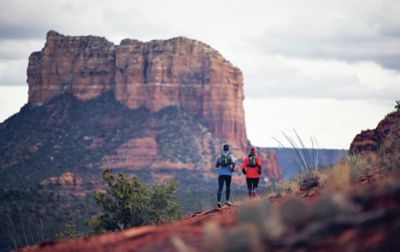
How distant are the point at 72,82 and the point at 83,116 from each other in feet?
30.9

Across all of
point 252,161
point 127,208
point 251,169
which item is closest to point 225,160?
point 252,161

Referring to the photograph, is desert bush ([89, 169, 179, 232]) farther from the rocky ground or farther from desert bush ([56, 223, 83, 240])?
the rocky ground

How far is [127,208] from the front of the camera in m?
30.8

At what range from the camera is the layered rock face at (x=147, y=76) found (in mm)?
121188

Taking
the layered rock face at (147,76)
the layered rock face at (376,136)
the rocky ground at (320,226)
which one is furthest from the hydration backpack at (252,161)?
the layered rock face at (147,76)

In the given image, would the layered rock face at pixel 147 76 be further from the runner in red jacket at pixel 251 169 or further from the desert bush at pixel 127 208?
the runner in red jacket at pixel 251 169

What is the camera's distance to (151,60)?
121 meters

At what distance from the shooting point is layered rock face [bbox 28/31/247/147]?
398 ft

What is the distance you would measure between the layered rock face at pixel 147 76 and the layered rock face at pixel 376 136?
92708mm

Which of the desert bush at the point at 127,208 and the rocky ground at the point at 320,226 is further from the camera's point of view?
the desert bush at the point at 127,208

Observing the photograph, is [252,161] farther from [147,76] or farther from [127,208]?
[147,76]

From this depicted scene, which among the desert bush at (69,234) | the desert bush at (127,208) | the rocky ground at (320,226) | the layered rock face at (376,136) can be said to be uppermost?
the layered rock face at (376,136)

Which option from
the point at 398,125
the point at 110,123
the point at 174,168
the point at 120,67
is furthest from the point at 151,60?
the point at 398,125

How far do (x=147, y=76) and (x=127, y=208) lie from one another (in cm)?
9263
